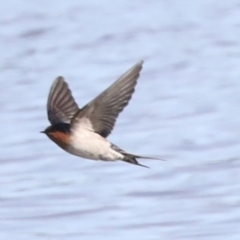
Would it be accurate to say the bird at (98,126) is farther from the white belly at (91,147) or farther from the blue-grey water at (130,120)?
the blue-grey water at (130,120)

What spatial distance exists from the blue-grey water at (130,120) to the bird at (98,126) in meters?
2.39

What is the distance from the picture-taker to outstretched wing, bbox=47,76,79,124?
4.55 meters

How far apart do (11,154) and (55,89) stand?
146 inches

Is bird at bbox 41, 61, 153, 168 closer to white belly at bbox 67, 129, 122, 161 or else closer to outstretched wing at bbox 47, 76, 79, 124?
white belly at bbox 67, 129, 122, 161

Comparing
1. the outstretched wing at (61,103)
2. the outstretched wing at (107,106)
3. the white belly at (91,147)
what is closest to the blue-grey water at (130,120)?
the outstretched wing at (61,103)

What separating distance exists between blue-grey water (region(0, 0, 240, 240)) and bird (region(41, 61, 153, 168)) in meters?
2.39

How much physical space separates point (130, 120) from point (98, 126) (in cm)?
459

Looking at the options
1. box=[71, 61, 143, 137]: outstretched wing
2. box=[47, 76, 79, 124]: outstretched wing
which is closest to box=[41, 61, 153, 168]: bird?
box=[71, 61, 143, 137]: outstretched wing

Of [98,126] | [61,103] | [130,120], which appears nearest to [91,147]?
[98,126]

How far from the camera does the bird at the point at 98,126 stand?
4.16 meters

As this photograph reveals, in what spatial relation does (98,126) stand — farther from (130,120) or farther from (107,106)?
(130,120)

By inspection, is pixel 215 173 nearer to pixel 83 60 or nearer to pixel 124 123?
pixel 124 123

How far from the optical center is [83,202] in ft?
24.7

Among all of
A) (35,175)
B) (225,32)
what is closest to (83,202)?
(35,175)
